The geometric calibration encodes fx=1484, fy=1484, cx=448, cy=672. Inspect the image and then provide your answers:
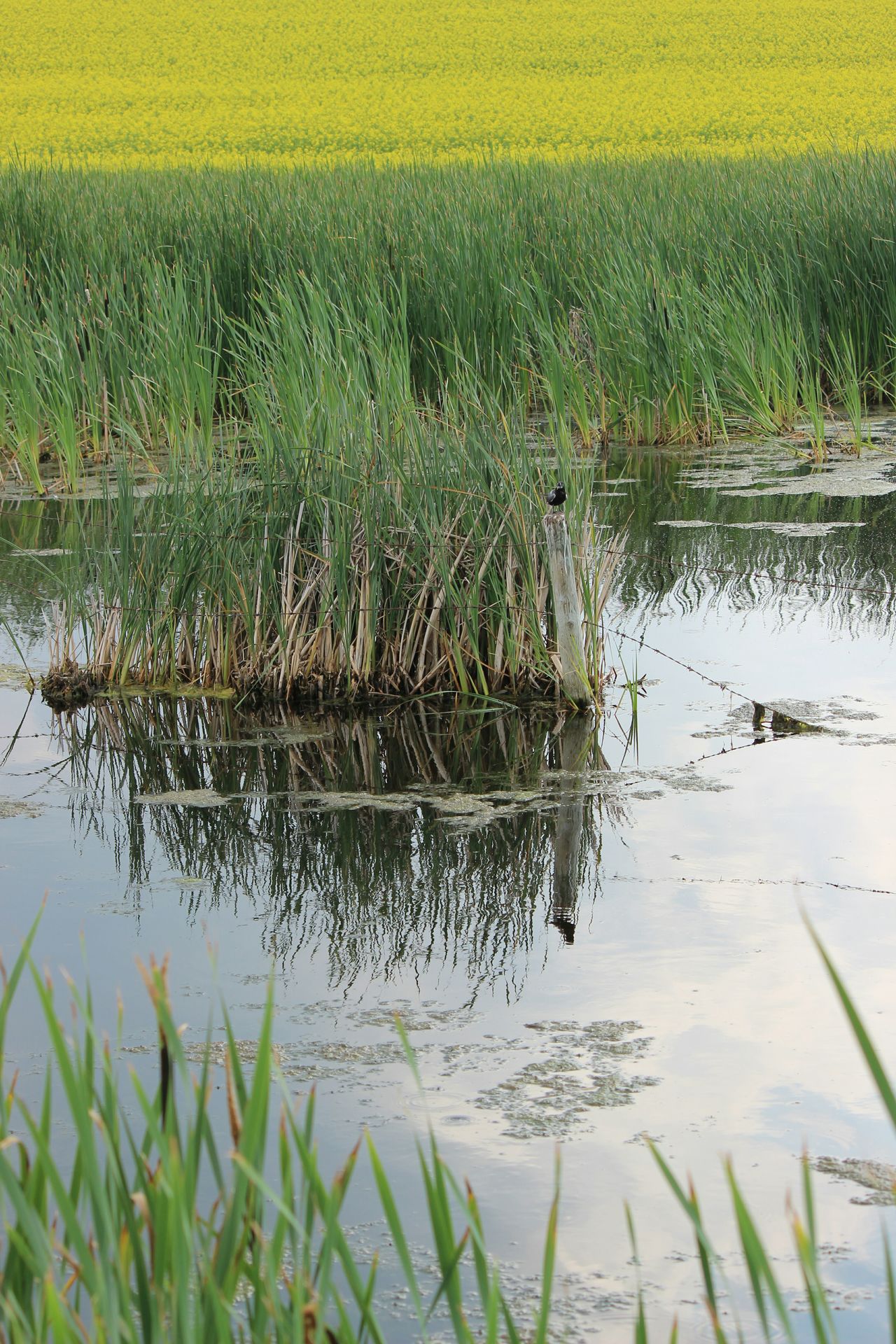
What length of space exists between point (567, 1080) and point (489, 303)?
5.52 meters

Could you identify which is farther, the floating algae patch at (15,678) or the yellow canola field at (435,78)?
the yellow canola field at (435,78)

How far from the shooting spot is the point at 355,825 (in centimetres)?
327

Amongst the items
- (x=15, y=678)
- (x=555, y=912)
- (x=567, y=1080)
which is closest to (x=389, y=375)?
(x=15, y=678)

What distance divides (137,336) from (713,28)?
25.0m

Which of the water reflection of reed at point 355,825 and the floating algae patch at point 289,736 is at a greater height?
the floating algae patch at point 289,736

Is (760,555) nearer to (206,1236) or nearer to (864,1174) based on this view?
(864,1174)

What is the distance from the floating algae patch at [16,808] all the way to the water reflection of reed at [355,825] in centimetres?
10

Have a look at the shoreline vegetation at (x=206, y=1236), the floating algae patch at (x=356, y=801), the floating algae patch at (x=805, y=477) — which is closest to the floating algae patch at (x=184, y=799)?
the floating algae patch at (x=356, y=801)

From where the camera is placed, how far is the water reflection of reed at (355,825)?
276 cm

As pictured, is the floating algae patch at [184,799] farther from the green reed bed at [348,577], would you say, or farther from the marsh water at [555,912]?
the green reed bed at [348,577]

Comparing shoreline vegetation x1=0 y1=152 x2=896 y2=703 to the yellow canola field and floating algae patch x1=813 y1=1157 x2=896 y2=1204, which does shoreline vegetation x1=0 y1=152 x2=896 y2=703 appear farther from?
the yellow canola field

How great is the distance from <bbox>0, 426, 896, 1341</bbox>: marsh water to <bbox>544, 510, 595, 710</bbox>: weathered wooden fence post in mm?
103

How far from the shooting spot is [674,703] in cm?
405

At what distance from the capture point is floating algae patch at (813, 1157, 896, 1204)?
75.6 inches
